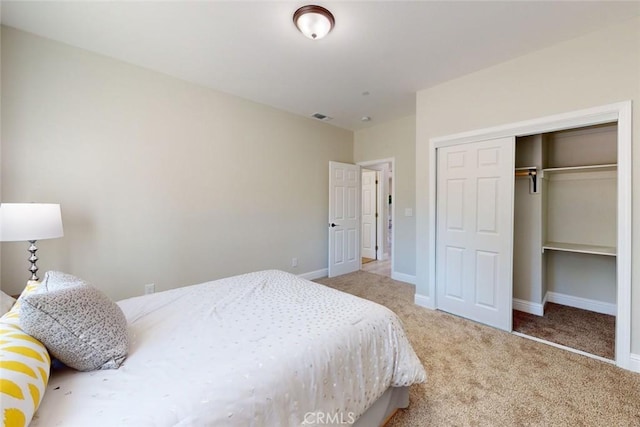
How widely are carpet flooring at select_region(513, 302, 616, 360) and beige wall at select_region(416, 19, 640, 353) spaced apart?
1.30 feet

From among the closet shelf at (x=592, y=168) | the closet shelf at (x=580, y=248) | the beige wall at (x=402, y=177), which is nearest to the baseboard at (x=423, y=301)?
the beige wall at (x=402, y=177)

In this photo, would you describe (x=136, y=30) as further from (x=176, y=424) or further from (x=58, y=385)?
(x=176, y=424)

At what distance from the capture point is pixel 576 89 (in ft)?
7.26

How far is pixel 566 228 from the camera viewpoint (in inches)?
125

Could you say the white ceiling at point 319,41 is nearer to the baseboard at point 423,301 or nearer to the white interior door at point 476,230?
the white interior door at point 476,230

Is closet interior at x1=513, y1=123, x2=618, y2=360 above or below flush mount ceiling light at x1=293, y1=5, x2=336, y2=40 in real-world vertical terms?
below

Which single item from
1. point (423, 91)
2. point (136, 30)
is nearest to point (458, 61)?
point (423, 91)

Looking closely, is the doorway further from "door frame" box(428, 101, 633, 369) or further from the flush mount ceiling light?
the flush mount ceiling light

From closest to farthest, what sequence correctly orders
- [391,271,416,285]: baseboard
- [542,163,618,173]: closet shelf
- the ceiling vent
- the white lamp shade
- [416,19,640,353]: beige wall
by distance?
the white lamp shade, [416,19,640,353]: beige wall, [542,163,618,173]: closet shelf, the ceiling vent, [391,271,416,285]: baseboard

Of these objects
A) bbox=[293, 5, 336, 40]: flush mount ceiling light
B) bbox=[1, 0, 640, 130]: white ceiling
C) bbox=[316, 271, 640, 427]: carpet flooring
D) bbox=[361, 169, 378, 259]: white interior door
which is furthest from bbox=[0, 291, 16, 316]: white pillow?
bbox=[361, 169, 378, 259]: white interior door

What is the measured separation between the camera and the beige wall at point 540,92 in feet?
6.49

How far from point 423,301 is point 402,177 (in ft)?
6.48

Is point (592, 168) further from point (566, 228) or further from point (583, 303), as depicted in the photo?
point (583, 303)

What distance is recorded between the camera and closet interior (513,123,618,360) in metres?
2.90
